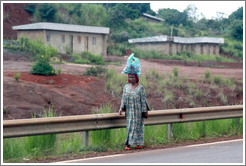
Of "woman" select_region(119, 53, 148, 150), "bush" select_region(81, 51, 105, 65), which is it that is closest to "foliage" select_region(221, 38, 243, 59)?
"bush" select_region(81, 51, 105, 65)

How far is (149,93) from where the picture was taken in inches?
992

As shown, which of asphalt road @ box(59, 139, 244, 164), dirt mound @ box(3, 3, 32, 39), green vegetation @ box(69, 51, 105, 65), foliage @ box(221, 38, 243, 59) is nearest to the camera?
asphalt road @ box(59, 139, 244, 164)

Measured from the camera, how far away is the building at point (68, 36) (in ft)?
121

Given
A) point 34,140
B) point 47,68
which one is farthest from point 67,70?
point 34,140

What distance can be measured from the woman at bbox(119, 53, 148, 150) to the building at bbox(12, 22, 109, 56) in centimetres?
2723

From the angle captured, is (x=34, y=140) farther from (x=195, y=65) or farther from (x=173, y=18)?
(x=173, y=18)

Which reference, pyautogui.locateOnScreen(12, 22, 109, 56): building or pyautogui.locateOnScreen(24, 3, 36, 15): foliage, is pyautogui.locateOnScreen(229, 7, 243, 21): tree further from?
pyautogui.locateOnScreen(24, 3, 36, 15): foliage

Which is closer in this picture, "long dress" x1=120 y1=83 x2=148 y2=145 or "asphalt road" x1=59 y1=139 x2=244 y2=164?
"asphalt road" x1=59 y1=139 x2=244 y2=164

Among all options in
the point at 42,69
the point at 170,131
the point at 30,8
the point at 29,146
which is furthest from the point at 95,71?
the point at 30,8

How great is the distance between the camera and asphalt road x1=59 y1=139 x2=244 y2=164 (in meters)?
8.52

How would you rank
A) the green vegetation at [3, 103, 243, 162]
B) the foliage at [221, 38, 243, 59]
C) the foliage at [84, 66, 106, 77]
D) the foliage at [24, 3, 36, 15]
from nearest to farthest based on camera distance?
the green vegetation at [3, 103, 243, 162]
the foliage at [84, 66, 106, 77]
the foliage at [221, 38, 243, 59]
the foliage at [24, 3, 36, 15]

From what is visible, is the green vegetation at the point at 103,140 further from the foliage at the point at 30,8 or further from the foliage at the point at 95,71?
the foliage at the point at 30,8

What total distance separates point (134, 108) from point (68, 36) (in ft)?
95.4

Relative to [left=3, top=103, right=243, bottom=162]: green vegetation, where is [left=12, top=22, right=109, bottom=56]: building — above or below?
above
